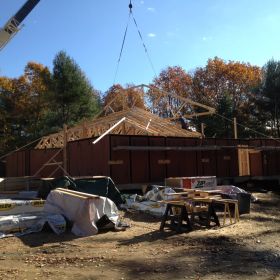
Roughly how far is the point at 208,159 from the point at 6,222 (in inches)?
474

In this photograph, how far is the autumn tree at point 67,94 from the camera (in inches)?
1538

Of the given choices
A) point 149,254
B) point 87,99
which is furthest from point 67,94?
point 149,254

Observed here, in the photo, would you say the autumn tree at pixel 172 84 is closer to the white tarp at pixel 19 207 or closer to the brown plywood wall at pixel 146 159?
the brown plywood wall at pixel 146 159

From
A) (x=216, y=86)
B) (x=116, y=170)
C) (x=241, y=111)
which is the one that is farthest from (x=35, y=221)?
(x=216, y=86)

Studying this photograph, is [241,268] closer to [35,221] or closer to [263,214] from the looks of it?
[35,221]

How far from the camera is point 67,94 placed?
39094mm

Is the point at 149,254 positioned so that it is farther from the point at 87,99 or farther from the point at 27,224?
the point at 87,99

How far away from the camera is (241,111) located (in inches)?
1745

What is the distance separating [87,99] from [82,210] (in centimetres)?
3053

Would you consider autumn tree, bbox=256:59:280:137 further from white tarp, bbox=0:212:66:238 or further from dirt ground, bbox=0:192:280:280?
white tarp, bbox=0:212:66:238

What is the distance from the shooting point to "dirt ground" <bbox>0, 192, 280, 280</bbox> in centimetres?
693

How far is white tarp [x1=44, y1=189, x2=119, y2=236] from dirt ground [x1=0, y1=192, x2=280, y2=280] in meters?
0.37

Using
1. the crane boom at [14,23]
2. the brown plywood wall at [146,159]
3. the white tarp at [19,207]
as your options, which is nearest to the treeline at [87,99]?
the brown plywood wall at [146,159]

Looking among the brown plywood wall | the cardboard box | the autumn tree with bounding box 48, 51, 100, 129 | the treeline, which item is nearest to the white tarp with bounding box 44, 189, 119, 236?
the cardboard box
